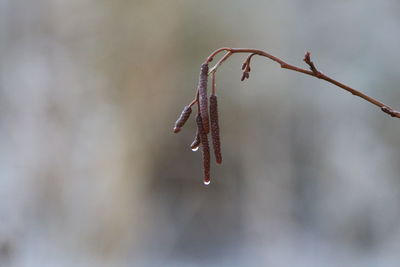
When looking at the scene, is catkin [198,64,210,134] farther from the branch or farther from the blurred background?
the blurred background

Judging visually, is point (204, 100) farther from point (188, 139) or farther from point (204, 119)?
point (188, 139)

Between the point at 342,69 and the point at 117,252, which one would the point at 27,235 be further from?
the point at 342,69

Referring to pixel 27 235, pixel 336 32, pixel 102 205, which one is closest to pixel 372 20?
pixel 336 32

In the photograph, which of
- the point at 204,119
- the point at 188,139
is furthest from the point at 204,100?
the point at 188,139

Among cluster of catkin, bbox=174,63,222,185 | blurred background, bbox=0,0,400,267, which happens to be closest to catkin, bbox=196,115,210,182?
cluster of catkin, bbox=174,63,222,185

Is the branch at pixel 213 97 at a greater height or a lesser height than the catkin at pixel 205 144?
greater

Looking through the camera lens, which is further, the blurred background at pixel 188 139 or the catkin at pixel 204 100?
the blurred background at pixel 188 139

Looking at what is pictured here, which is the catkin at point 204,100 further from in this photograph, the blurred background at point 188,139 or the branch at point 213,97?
the blurred background at point 188,139

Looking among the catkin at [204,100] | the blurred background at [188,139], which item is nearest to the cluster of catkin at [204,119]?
the catkin at [204,100]

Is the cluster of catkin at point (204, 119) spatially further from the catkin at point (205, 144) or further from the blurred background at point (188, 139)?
the blurred background at point (188, 139)
